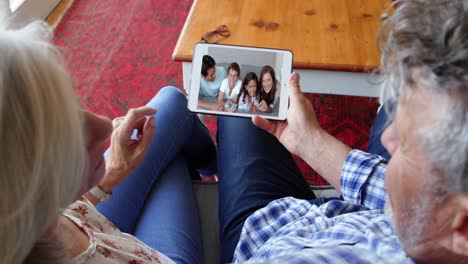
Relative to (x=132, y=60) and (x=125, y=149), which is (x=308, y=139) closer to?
(x=125, y=149)

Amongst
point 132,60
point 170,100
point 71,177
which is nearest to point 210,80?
point 170,100

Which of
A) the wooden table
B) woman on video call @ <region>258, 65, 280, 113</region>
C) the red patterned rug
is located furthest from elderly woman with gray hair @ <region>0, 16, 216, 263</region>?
the red patterned rug

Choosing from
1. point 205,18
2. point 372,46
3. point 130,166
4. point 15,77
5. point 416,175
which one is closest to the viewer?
point 15,77

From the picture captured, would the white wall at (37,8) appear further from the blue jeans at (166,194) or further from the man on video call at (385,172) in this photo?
the man on video call at (385,172)

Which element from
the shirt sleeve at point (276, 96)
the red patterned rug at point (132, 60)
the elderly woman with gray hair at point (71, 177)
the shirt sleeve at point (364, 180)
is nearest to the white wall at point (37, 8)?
the red patterned rug at point (132, 60)

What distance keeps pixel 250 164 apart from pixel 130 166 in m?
0.26

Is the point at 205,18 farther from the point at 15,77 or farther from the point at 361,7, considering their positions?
the point at 15,77

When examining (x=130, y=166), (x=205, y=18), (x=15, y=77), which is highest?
(x=205, y=18)

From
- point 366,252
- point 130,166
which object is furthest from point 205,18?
point 366,252

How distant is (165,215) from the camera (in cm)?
86

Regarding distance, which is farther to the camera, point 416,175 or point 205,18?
point 205,18

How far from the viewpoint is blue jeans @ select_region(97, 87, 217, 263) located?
83 centimetres

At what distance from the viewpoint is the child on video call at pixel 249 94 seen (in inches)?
37.6

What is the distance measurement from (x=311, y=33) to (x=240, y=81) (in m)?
0.30
